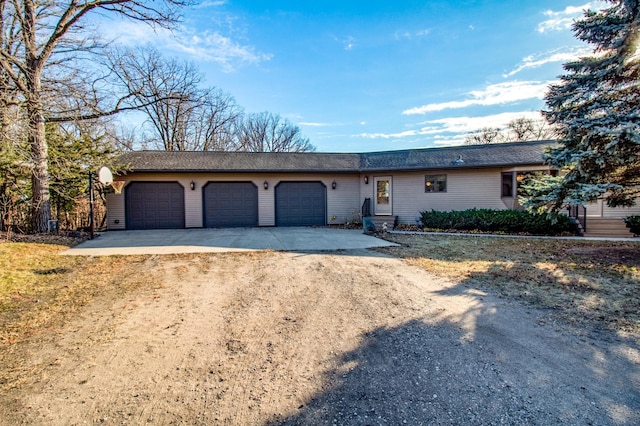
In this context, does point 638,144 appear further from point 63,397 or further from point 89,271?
point 89,271

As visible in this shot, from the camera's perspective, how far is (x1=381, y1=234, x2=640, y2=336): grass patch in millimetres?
4102

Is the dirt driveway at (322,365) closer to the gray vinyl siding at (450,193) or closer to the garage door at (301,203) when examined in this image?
the gray vinyl siding at (450,193)

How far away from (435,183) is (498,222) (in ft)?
10.5

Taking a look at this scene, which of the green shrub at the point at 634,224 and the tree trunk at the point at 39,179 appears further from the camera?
the green shrub at the point at 634,224

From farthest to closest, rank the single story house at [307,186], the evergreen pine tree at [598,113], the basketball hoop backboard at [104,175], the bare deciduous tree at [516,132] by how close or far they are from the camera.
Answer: the bare deciduous tree at [516,132], the single story house at [307,186], the basketball hoop backboard at [104,175], the evergreen pine tree at [598,113]

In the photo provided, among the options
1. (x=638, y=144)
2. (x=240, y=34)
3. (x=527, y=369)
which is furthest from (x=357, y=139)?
(x=527, y=369)


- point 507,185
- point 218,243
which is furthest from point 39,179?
point 507,185

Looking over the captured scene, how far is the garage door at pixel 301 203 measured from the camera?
1434 cm

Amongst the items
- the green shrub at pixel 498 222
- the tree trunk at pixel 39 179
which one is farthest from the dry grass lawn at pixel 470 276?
the tree trunk at pixel 39 179

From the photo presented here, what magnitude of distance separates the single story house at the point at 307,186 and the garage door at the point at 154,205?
0.04m

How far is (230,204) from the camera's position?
1391cm

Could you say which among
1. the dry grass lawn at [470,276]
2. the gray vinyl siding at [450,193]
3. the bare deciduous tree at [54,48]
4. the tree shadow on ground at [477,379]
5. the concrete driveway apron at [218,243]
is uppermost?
the bare deciduous tree at [54,48]

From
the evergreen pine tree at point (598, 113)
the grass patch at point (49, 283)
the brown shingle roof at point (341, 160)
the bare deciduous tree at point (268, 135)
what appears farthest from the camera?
the bare deciduous tree at point (268, 135)

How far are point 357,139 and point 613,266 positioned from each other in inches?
1053
